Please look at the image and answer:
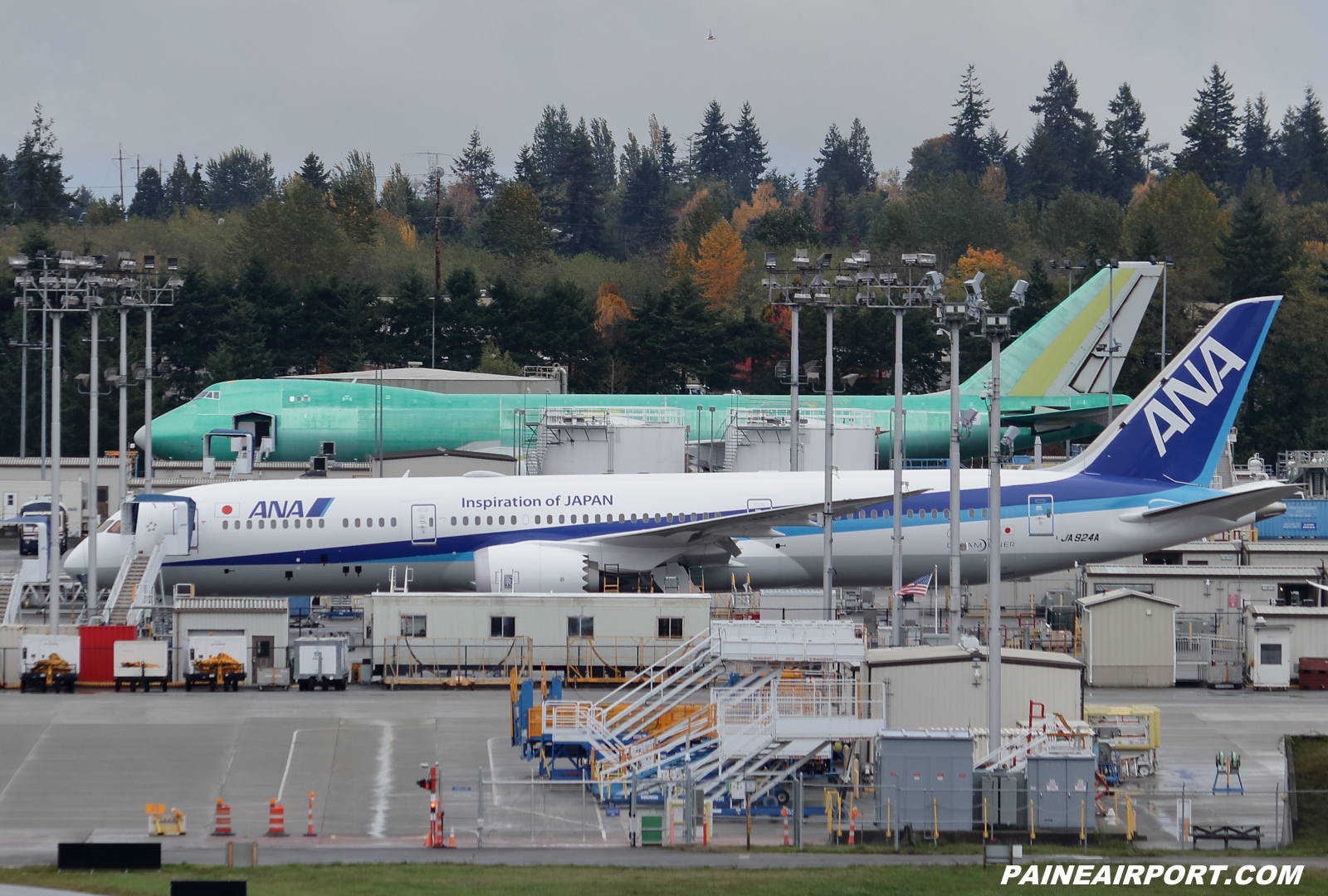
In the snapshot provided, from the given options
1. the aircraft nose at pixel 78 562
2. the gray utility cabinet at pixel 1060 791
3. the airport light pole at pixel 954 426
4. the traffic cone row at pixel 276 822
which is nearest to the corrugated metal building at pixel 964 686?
the airport light pole at pixel 954 426

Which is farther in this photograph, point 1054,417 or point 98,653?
point 1054,417

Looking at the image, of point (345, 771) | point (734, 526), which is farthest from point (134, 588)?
point (734, 526)

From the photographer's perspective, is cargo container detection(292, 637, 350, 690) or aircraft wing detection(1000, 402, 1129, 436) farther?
aircraft wing detection(1000, 402, 1129, 436)

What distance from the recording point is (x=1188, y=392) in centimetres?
4759

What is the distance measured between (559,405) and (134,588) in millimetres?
31530

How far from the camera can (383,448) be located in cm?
7344

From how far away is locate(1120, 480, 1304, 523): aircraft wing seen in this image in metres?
43.5

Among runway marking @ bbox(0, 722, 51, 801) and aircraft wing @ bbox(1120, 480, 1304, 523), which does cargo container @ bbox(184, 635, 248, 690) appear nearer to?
runway marking @ bbox(0, 722, 51, 801)

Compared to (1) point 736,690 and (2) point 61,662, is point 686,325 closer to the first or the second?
(2) point 61,662

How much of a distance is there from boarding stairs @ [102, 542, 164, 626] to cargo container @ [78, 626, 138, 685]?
238 centimetres

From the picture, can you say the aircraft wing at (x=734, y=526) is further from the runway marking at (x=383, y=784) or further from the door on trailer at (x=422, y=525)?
the runway marking at (x=383, y=784)

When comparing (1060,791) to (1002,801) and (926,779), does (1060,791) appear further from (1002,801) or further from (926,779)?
(926,779)

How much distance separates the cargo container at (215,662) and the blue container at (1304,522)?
1879 inches

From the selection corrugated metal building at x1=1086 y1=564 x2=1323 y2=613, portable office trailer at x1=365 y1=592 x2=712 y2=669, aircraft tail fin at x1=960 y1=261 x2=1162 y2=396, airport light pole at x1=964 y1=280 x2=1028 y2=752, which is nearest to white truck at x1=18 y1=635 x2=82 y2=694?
portable office trailer at x1=365 y1=592 x2=712 y2=669
